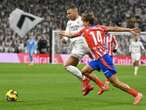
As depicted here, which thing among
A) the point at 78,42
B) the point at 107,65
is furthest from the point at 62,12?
the point at 107,65

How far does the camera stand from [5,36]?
54.0 m

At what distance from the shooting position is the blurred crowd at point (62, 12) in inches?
2154

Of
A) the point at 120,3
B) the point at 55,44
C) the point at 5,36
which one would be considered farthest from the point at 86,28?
the point at 120,3

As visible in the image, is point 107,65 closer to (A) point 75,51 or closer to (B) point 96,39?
(B) point 96,39

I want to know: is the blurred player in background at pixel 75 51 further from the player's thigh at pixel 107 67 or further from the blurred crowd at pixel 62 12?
the blurred crowd at pixel 62 12

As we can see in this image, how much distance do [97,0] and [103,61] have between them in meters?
46.5

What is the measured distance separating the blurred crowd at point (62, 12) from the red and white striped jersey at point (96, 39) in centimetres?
3777

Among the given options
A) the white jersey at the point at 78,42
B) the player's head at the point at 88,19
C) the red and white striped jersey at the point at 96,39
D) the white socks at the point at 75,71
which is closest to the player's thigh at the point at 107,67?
the red and white striped jersey at the point at 96,39

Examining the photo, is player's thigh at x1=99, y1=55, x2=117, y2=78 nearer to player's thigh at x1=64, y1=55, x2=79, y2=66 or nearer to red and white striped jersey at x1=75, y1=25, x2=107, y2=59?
red and white striped jersey at x1=75, y1=25, x2=107, y2=59

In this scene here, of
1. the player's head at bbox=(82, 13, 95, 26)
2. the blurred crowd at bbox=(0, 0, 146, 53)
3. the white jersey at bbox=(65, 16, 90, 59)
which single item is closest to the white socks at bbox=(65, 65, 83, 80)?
the white jersey at bbox=(65, 16, 90, 59)

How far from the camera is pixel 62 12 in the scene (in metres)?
58.8

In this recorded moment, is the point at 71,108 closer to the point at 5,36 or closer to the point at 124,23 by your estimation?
the point at 5,36

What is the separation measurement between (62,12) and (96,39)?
43493 millimetres

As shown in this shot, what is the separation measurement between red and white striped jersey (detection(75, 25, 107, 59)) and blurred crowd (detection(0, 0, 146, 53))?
3777 centimetres
